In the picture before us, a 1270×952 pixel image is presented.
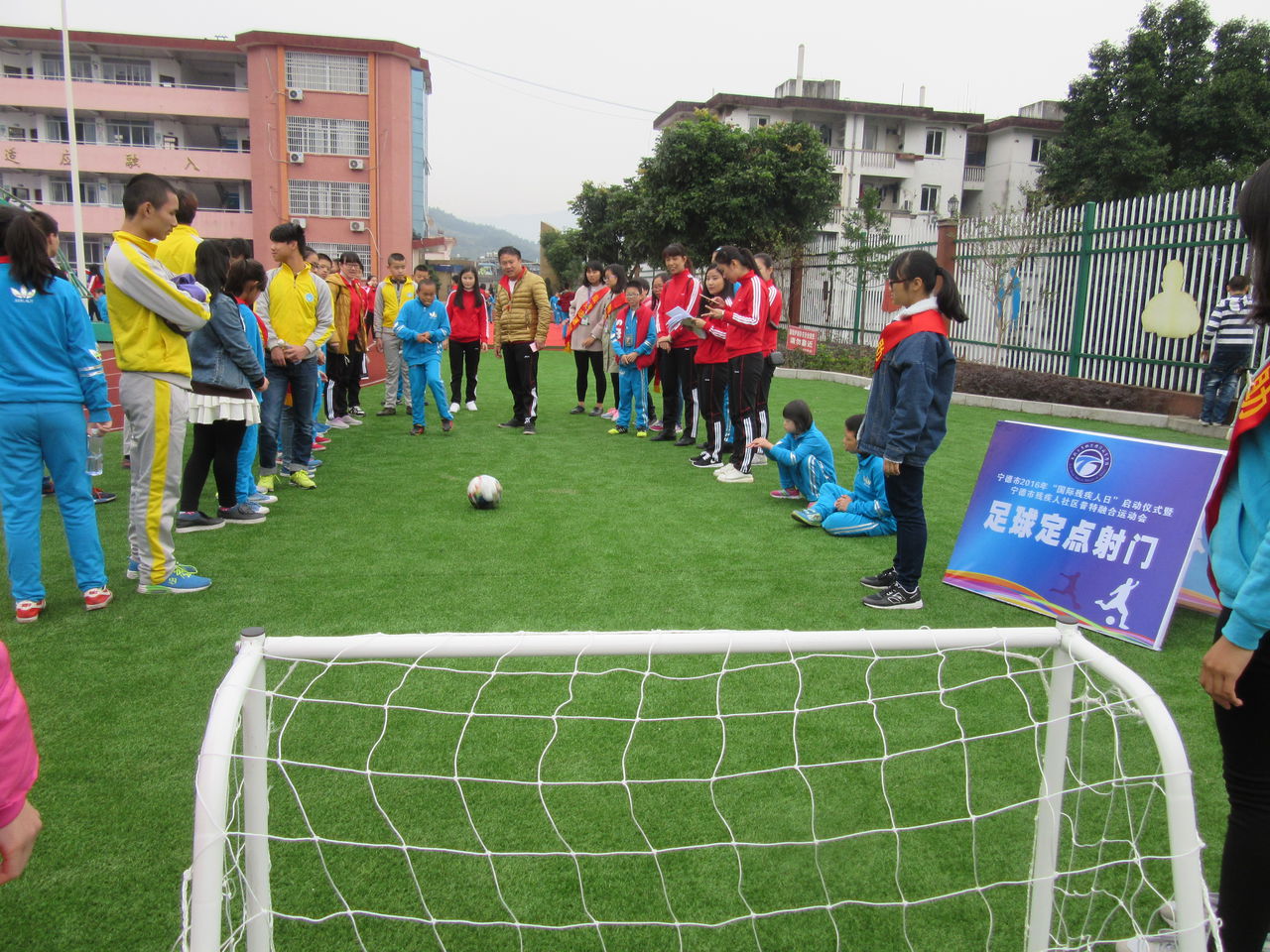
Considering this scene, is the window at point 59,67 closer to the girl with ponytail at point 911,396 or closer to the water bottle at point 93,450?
the water bottle at point 93,450

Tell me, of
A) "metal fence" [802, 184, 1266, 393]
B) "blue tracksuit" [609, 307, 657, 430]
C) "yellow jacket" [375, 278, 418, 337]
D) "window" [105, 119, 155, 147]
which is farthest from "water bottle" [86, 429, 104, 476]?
"window" [105, 119, 155, 147]

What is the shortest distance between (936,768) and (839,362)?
44.4 feet

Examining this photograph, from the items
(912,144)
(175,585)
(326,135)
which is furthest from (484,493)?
(912,144)

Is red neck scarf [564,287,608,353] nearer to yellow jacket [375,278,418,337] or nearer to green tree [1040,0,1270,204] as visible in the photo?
yellow jacket [375,278,418,337]

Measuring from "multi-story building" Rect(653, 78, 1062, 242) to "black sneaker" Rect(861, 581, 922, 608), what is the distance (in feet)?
115

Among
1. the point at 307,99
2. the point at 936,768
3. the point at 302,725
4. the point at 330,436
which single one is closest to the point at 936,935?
the point at 936,768

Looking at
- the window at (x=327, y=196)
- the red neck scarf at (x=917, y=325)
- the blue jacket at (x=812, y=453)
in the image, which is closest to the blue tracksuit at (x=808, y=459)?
the blue jacket at (x=812, y=453)

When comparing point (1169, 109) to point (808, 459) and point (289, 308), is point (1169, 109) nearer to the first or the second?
point (808, 459)

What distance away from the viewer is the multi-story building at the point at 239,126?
3647 centimetres

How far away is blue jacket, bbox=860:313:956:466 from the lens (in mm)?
4027

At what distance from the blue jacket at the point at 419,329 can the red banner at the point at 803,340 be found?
8.68 metres

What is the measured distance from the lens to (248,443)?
→ 5930mm

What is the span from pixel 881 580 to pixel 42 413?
403 centimetres

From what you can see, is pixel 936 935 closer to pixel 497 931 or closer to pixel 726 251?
pixel 497 931
